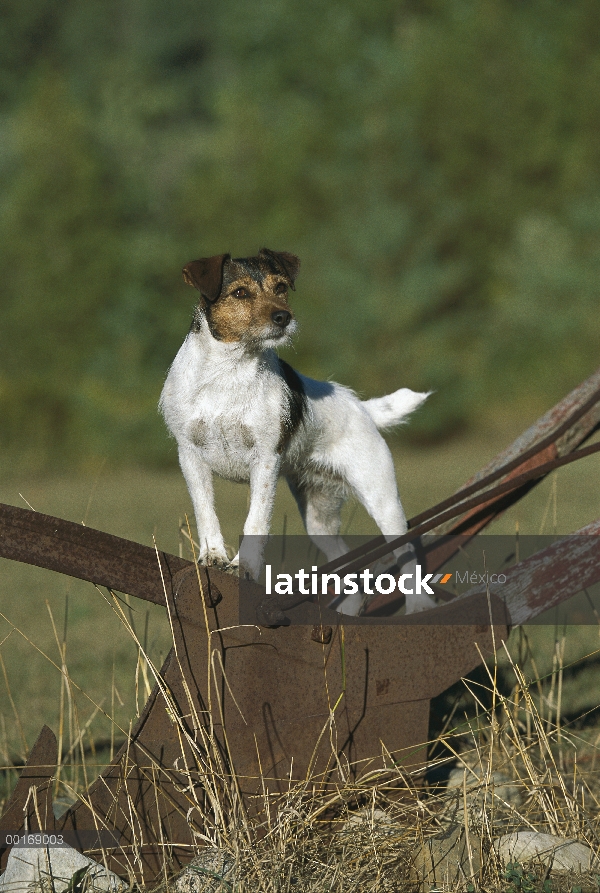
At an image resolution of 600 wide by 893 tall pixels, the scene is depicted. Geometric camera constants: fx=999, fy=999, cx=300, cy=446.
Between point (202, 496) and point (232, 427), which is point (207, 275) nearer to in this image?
point (232, 427)

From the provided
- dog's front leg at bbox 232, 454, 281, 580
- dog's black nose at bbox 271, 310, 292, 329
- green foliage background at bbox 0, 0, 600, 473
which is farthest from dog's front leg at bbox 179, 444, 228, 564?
green foliage background at bbox 0, 0, 600, 473

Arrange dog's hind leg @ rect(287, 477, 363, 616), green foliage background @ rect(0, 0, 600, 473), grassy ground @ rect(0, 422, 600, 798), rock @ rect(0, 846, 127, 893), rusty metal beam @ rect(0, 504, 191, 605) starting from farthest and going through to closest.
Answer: green foliage background @ rect(0, 0, 600, 473) < grassy ground @ rect(0, 422, 600, 798) < dog's hind leg @ rect(287, 477, 363, 616) < rock @ rect(0, 846, 127, 893) < rusty metal beam @ rect(0, 504, 191, 605)

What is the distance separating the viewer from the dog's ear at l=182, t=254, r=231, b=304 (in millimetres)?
3607

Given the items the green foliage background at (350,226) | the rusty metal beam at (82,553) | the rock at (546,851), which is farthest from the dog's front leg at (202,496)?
the green foliage background at (350,226)

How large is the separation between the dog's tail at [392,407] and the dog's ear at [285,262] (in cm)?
81

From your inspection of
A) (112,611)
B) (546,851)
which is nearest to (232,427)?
(546,851)

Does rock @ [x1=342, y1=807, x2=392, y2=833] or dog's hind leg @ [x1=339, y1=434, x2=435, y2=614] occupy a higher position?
dog's hind leg @ [x1=339, y1=434, x2=435, y2=614]

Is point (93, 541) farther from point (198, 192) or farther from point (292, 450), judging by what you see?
point (198, 192)

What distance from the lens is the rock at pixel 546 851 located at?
10.8 feet

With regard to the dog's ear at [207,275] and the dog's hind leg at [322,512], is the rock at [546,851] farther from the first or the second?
the dog's ear at [207,275]

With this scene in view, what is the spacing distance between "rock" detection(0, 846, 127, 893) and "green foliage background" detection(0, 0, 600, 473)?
56.8ft

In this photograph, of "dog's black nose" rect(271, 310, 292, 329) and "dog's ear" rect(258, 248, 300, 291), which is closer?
"dog's black nose" rect(271, 310, 292, 329)

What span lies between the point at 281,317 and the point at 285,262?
383 mm

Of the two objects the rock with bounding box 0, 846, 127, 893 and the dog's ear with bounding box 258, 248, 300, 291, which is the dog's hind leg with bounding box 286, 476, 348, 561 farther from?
the rock with bounding box 0, 846, 127, 893
